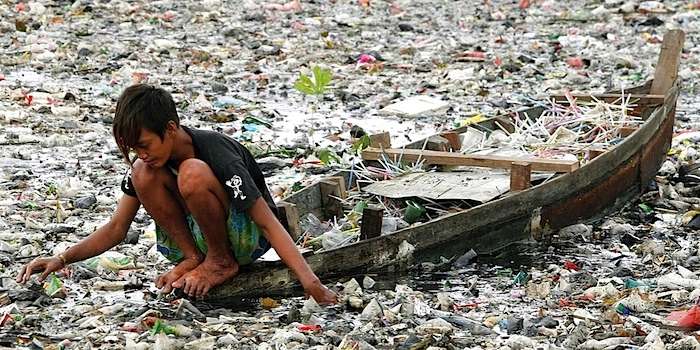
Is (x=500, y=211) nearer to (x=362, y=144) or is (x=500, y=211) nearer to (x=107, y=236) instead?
(x=362, y=144)

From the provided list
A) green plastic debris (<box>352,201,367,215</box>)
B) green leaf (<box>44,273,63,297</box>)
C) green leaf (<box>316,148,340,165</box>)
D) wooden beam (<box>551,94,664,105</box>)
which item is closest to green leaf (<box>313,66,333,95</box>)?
green leaf (<box>316,148,340,165</box>)

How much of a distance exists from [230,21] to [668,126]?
22.9ft

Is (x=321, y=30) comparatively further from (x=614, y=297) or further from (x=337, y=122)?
(x=614, y=297)

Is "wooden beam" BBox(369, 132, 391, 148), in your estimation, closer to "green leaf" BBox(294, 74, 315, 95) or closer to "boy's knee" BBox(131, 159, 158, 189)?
"boy's knee" BBox(131, 159, 158, 189)

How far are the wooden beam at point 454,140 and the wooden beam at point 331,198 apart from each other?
1.18 metres

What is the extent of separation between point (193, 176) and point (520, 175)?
207 cm

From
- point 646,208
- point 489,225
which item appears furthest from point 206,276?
point 646,208

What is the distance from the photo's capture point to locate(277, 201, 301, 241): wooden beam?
5.41 metres

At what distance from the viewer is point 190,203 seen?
15.7 feet

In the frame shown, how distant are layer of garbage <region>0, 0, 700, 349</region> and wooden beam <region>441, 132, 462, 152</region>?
0.19 meters

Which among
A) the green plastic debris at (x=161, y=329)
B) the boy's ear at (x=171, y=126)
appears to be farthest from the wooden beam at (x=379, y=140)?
the green plastic debris at (x=161, y=329)

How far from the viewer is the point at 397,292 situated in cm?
544

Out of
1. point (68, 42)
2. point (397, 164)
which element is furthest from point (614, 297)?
point (68, 42)

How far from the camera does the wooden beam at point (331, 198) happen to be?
611 cm
